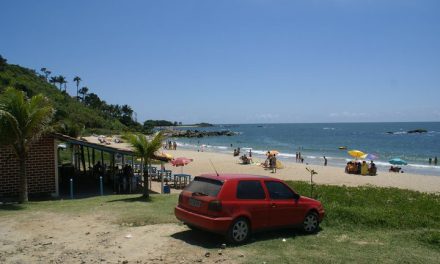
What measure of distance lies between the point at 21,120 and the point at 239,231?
7874 mm

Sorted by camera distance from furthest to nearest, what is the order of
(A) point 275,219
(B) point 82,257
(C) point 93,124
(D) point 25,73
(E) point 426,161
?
(D) point 25,73 → (C) point 93,124 → (E) point 426,161 → (A) point 275,219 → (B) point 82,257

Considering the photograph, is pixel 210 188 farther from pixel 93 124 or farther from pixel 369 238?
pixel 93 124

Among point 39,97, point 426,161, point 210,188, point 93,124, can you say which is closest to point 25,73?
point 93,124

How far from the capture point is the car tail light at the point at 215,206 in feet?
23.1

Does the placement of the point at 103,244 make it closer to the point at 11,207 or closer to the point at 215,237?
the point at 215,237

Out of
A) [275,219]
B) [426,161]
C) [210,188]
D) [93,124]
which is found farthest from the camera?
[93,124]

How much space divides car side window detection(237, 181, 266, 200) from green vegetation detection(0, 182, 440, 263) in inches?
33.3

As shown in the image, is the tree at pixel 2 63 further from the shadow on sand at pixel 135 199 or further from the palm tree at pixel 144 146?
the shadow on sand at pixel 135 199

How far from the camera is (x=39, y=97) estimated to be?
39.7ft

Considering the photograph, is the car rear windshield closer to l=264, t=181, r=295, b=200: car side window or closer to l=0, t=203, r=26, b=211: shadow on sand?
l=264, t=181, r=295, b=200: car side window

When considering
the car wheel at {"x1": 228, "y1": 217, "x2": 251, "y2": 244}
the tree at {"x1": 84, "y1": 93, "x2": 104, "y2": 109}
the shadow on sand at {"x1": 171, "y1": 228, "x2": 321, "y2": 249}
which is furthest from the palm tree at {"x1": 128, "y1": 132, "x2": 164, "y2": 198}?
the tree at {"x1": 84, "y1": 93, "x2": 104, "y2": 109}

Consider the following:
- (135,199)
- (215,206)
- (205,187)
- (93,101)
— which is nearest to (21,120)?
(135,199)

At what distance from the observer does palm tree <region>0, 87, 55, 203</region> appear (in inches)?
452

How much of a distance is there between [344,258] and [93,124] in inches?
3651
